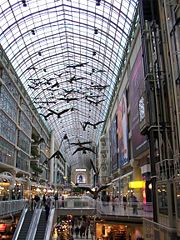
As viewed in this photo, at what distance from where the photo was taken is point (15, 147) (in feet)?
159

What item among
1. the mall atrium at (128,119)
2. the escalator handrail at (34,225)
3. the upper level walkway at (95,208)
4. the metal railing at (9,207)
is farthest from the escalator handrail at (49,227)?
the metal railing at (9,207)

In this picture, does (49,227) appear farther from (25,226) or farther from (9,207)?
(9,207)

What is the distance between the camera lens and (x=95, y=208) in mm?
33469

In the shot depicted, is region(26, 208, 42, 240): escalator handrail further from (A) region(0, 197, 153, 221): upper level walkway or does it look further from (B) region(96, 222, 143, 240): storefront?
(B) region(96, 222, 143, 240): storefront

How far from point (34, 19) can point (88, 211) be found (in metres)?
28.3

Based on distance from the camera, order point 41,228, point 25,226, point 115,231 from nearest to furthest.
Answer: point 41,228 < point 25,226 < point 115,231

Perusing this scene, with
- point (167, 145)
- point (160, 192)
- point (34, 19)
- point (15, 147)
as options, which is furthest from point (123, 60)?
point (160, 192)

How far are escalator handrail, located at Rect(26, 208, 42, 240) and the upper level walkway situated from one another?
258cm

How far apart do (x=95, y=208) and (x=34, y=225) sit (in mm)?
8601

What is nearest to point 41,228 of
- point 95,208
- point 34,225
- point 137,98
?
point 34,225

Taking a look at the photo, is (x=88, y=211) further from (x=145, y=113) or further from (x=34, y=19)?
(x=34, y=19)

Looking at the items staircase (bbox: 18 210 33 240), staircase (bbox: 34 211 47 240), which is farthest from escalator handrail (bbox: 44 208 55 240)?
staircase (bbox: 18 210 33 240)

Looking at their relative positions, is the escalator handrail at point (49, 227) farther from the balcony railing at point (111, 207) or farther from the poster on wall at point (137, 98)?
the poster on wall at point (137, 98)

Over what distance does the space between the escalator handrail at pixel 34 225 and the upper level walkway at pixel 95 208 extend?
2.58 meters
